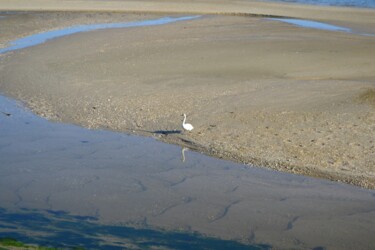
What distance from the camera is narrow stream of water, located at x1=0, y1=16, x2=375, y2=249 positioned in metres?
8.39

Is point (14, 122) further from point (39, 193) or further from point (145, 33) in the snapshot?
point (145, 33)

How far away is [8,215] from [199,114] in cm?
622

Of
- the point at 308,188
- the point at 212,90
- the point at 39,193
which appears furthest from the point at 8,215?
the point at 212,90

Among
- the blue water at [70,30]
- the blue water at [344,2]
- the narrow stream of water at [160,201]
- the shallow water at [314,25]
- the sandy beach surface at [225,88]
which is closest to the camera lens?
the narrow stream of water at [160,201]

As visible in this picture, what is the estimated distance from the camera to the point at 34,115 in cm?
1505

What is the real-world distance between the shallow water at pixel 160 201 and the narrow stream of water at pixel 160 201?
0.04 ft

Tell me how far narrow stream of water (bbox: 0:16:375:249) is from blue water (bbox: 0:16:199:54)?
13.6 meters

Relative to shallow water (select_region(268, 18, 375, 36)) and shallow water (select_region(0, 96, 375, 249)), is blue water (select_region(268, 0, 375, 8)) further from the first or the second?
shallow water (select_region(0, 96, 375, 249))

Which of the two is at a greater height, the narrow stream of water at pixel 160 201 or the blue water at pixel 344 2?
the narrow stream of water at pixel 160 201

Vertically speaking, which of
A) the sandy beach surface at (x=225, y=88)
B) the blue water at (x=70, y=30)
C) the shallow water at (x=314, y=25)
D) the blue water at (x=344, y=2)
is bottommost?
the blue water at (x=344, y=2)

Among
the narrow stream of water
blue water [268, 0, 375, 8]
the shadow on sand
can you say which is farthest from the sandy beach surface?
blue water [268, 0, 375, 8]

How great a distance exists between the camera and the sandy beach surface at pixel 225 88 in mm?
12266

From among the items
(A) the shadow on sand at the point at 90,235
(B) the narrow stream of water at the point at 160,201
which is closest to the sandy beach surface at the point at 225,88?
(B) the narrow stream of water at the point at 160,201

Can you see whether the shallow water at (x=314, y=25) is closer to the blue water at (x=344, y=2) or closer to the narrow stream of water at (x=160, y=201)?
the blue water at (x=344, y=2)
